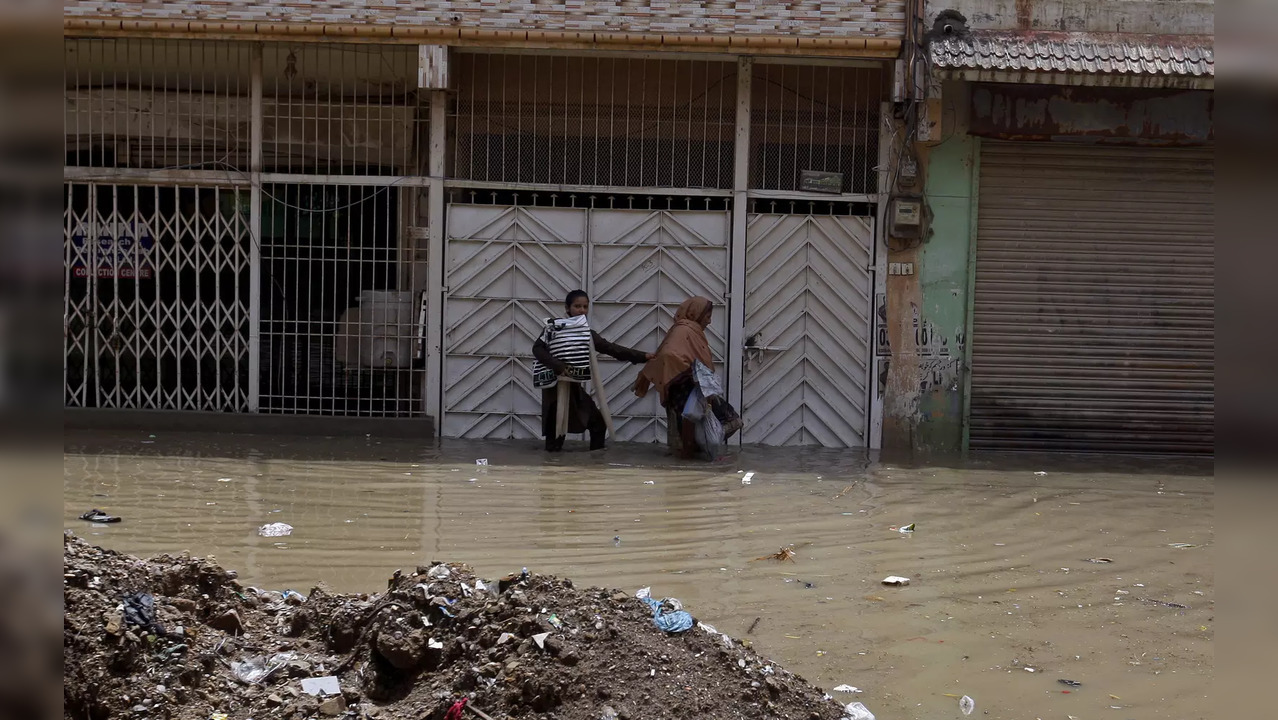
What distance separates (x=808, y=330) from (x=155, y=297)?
6.49 meters

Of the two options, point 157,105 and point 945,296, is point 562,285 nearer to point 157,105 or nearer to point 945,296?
point 945,296

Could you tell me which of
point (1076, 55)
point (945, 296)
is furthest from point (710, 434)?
point (1076, 55)

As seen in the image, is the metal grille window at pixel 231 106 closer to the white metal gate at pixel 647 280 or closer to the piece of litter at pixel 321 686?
the white metal gate at pixel 647 280

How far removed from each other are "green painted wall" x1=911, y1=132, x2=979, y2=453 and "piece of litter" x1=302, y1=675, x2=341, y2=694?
8.52 metres

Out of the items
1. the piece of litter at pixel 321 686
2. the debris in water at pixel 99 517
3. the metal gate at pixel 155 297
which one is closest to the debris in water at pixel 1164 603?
the piece of litter at pixel 321 686

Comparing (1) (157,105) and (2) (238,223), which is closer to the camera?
(2) (238,223)

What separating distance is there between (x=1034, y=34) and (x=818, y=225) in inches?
106

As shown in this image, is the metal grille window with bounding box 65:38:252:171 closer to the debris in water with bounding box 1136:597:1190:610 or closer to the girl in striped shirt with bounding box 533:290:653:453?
the girl in striped shirt with bounding box 533:290:653:453

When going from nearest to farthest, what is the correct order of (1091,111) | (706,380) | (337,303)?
(706,380), (1091,111), (337,303)

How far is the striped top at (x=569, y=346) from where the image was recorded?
10922 mm

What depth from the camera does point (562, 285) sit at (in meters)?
11.9

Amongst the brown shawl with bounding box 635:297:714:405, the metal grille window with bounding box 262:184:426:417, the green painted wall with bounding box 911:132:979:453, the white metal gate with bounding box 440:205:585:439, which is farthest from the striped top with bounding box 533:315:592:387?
the green painted wall with bounding box 911:132:979:453
